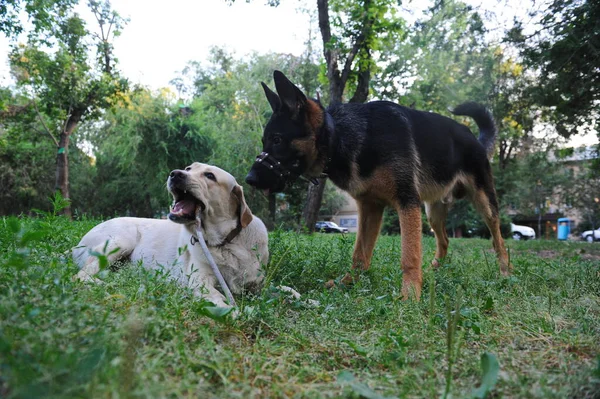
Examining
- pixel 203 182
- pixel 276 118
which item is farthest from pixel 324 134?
pixel 203 182

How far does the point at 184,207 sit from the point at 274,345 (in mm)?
2010

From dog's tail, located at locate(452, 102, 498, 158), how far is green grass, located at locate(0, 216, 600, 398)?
11.4 feet

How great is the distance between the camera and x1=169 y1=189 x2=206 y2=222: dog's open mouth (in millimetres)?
3623

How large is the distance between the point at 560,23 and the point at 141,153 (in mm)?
24644

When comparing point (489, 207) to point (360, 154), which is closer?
point (360, 154)

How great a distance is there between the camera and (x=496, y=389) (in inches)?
62.1

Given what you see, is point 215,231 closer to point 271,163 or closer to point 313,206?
point 271,163

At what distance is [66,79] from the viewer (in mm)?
18844

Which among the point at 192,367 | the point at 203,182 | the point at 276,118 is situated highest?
the point at 276,118

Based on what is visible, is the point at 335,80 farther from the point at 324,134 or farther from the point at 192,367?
the point at 192,367

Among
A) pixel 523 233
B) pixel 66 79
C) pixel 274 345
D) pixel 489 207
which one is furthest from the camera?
pixel 523 233

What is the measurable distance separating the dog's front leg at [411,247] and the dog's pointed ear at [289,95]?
1.40 m

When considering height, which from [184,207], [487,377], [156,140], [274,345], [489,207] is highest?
[156,140]

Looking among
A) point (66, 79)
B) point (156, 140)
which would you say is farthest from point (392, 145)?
point (156, 140)
